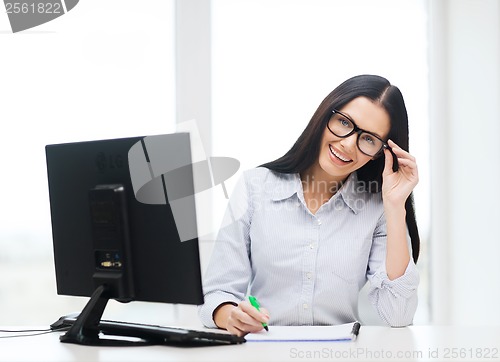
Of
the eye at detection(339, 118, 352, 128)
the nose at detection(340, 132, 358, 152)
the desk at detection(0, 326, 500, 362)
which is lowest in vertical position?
the desk at detection(0, 326, 500, 362)

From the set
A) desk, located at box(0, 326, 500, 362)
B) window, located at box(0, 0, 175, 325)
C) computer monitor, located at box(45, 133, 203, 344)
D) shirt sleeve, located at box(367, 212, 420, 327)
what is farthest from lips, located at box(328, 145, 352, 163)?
window, located at box(0, 0, 175, 325)

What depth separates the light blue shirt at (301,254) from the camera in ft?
5.88

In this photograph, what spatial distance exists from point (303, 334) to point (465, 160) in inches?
67.4

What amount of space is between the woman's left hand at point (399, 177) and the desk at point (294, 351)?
0.45 m

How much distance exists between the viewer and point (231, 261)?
1805mm

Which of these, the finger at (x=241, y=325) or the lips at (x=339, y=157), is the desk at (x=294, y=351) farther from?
the lips at (x=339, y=157)

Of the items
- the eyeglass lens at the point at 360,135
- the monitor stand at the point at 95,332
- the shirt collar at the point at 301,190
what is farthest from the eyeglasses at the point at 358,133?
the monitor stand at the point at 95,332

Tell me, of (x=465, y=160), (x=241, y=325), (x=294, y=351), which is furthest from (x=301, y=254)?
(x=465, y=160)

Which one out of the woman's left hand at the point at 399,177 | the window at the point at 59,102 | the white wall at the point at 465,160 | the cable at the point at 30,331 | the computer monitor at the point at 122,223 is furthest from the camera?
the white wall at the point at 465,160

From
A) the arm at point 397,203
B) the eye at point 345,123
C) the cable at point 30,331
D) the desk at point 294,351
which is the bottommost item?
the cable at point 30,331

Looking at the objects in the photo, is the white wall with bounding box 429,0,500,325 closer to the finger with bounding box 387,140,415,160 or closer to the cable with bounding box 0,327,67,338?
the finger with bounding box 387,140,415,160

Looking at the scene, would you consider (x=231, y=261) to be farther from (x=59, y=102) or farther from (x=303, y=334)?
(x=59, y=102)

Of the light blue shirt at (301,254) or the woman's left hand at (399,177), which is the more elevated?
the woman's left hand at (399,177)

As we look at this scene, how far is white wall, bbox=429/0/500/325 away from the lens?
2.75 meters
